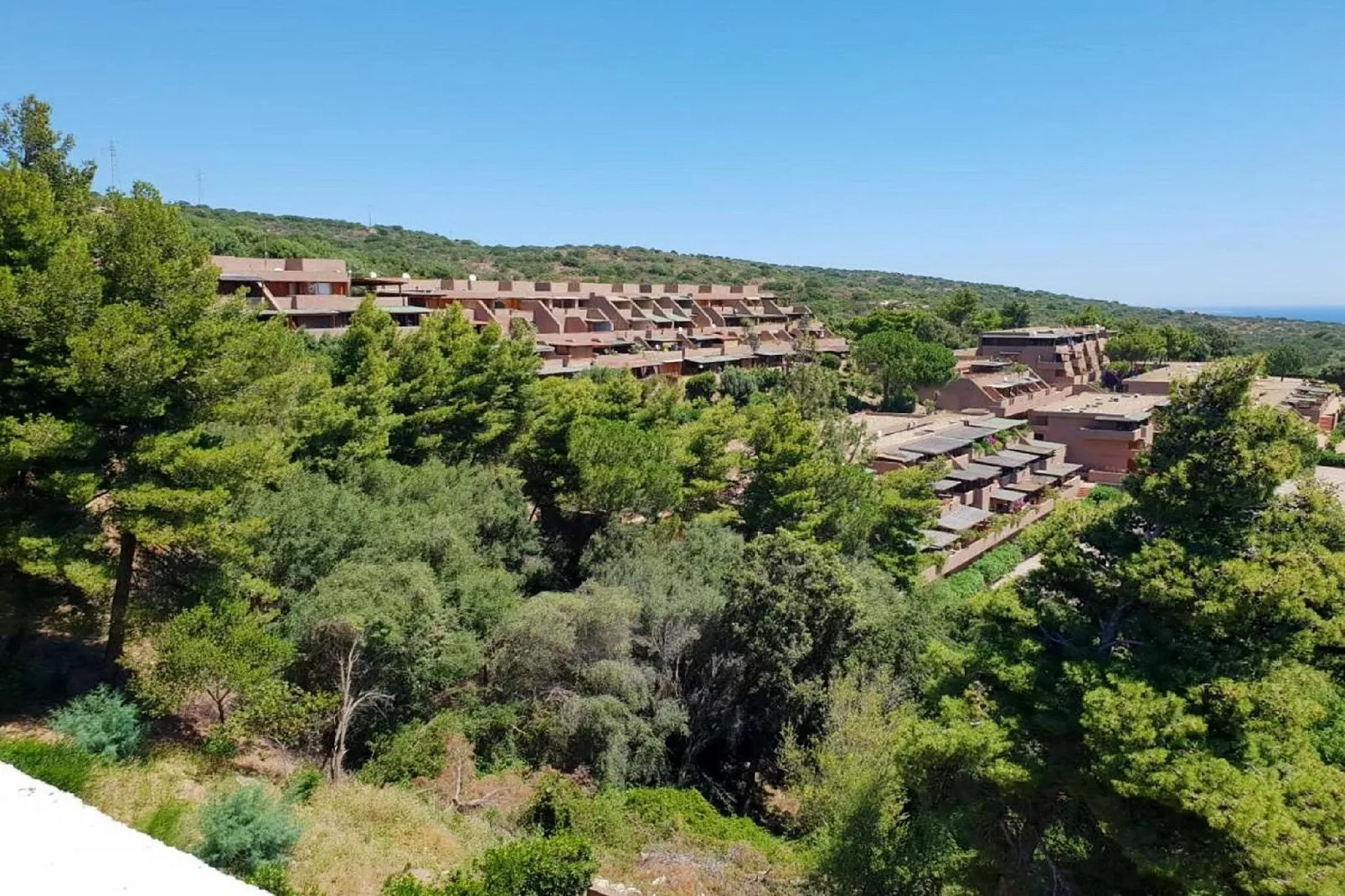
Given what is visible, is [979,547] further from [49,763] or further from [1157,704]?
[49,763]

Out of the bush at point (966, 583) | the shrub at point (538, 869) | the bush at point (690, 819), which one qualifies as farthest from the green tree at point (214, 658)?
the bush at point (966, 583)

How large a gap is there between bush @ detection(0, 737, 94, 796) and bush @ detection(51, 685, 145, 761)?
129 centimetres

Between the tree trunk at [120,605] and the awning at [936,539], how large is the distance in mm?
25279

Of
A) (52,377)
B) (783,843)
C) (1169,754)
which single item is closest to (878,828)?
(783,843)

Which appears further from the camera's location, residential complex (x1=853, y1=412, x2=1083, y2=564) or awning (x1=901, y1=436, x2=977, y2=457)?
awning (x1=901, y1=436, x2=977, y2=457)

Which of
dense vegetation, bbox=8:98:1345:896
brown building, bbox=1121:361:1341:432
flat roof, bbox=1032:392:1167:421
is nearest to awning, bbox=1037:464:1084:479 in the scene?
flat roof, bbox=1032:392:1167:421

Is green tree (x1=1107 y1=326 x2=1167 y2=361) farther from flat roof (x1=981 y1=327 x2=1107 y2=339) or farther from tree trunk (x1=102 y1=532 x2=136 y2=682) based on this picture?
tree trunk (x1=102 y1=532 x2=136 y2=682)

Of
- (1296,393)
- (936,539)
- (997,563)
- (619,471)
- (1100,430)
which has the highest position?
(1296,393)

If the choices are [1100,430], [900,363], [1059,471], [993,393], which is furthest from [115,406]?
[993,393]

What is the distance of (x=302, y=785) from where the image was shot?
43.2 feet

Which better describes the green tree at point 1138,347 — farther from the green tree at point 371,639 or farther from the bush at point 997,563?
the green tree at point 371,639

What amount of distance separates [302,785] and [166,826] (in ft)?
11.7

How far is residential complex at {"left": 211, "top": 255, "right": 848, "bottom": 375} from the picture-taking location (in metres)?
43.9

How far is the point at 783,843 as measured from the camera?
15570mm
